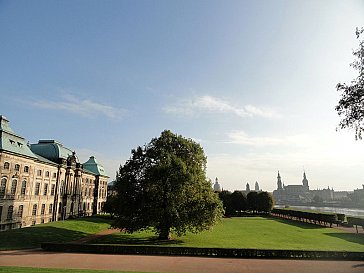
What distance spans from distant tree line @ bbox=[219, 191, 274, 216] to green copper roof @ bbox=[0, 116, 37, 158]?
73493 millimetres

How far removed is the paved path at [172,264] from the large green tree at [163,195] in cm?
944

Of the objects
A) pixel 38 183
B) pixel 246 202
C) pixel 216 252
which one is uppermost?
pixel 38 183

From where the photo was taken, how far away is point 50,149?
220ft

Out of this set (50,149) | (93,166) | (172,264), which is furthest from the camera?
(93,166)

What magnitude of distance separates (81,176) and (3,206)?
3227 cm

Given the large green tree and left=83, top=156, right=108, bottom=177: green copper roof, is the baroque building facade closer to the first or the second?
left=83, top=156, right=108, bottom=177: green copper roof

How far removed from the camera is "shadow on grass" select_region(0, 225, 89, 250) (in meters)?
33.4

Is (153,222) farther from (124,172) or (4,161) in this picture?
(4,161)

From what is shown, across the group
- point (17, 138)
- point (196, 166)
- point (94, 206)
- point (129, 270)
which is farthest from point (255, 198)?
point (129, 270)

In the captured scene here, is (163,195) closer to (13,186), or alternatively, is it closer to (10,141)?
(13,186)

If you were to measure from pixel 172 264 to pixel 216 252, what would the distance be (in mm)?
5697

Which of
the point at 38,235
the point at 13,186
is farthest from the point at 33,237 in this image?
the point at 13,186

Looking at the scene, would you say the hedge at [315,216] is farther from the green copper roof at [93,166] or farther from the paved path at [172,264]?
the green copper roof at [93,166]

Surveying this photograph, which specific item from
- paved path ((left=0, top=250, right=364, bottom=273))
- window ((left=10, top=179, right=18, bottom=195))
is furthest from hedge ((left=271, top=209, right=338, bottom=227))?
window ((left=10, top=179, right=18, bottom=195))
